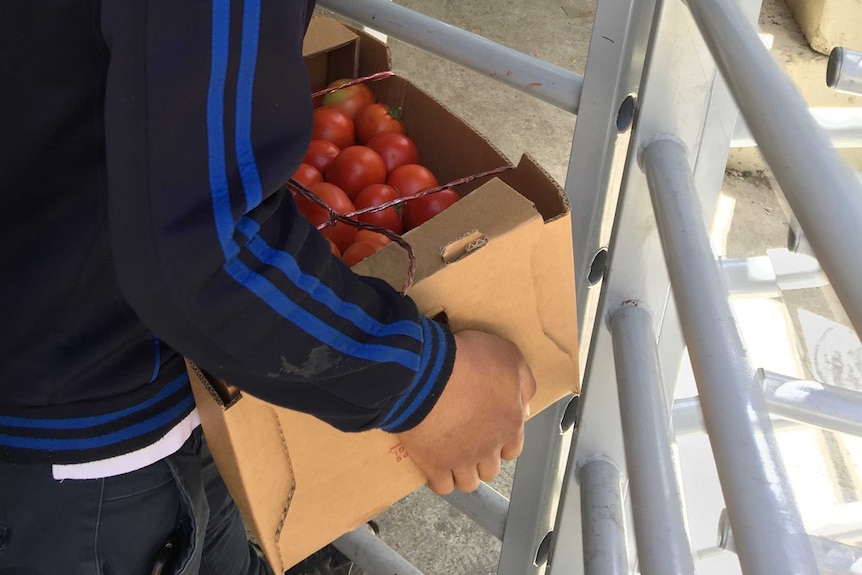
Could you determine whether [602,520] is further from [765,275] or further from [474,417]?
[765,275]

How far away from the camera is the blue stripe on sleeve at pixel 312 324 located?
23.5 inches

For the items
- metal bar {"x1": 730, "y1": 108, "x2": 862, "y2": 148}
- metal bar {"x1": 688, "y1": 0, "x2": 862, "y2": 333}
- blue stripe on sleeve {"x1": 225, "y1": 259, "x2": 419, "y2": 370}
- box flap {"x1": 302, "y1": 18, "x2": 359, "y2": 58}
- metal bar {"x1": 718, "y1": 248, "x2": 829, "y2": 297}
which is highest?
metal bar {"x1": 688, "y1": 0, "x2": 862, "y2": 333}

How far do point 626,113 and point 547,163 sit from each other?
6.82 feet

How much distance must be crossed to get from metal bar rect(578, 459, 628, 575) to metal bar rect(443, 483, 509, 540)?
10.1 inches

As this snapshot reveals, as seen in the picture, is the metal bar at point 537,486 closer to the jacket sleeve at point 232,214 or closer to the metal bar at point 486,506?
the metal bar at point 486,506

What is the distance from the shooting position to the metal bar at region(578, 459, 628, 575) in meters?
0.78

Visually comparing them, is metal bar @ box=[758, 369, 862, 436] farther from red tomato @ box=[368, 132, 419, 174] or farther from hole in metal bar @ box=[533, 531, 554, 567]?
red tomato @ box=[368, 132, 419, 174]

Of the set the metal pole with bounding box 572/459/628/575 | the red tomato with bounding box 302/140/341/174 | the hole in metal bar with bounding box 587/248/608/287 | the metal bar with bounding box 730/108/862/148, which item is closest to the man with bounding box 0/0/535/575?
the metal pole with bounding box 572/459/628/575

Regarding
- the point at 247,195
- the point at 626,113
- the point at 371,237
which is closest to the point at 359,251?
the point at 371,237

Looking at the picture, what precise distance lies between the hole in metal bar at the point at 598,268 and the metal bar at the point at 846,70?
31 cm

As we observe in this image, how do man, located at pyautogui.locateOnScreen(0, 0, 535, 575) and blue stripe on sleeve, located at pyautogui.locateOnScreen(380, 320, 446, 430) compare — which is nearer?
man, located at pyautogui.locateOnScreen(0, 0, 535, 575)

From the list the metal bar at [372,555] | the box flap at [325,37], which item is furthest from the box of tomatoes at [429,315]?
the metal bar at [372,555]

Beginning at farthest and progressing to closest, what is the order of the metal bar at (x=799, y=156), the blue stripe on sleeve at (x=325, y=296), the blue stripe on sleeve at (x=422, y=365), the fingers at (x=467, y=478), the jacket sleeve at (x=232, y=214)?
the fingers at (x=467, y=478) < the blue stripe on sleeve at (x=422, y=365) < the blue stripe on sleeve at (x=325, y=296) < the jacket sleeve at (x=232, y=214) < the metal bar at (x=799, y=156)

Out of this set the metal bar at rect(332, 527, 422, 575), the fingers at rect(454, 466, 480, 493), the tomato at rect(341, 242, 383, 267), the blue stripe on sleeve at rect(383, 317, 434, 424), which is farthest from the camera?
the metal bar at rect(332, 527, 422, 575)
